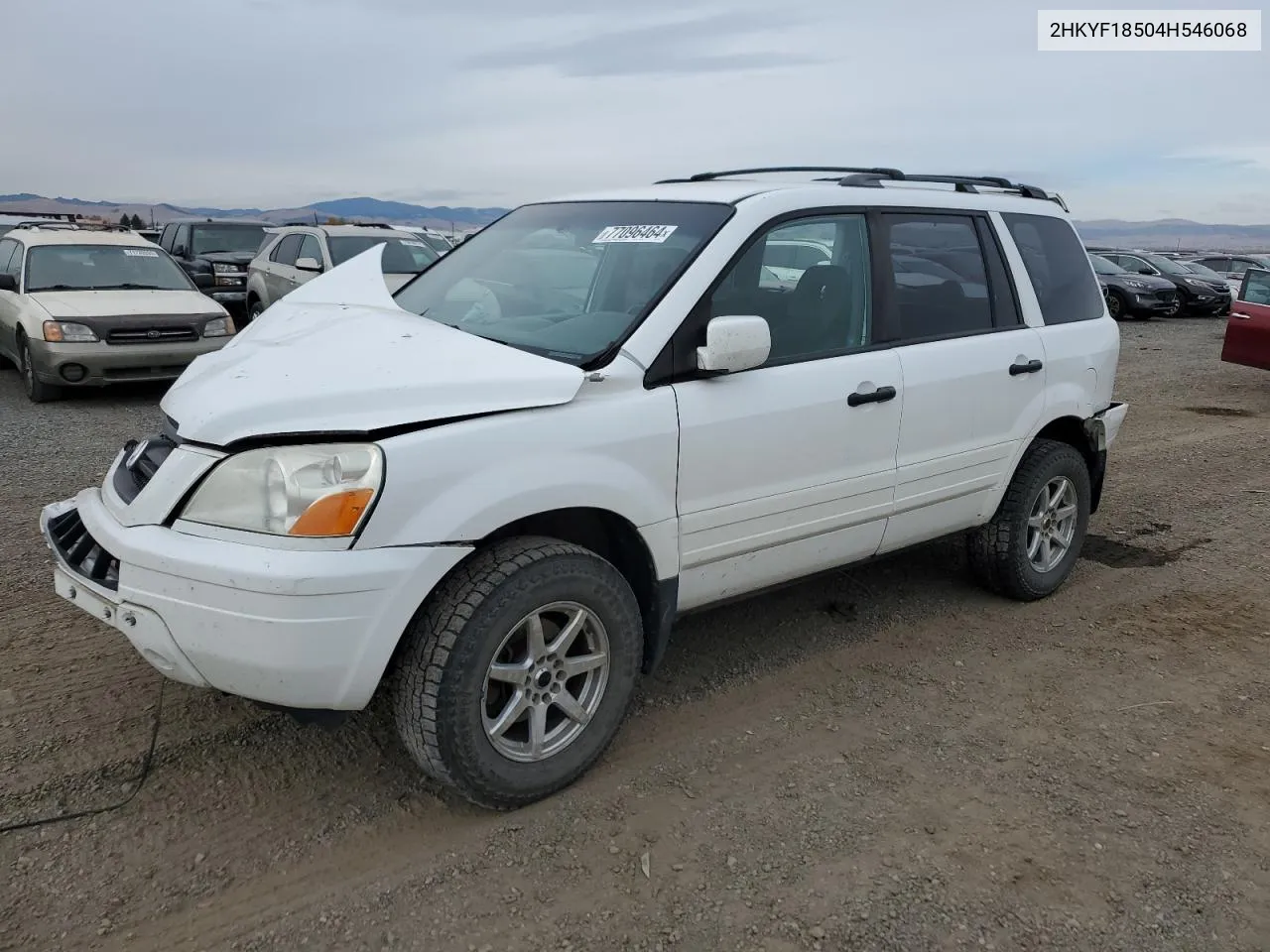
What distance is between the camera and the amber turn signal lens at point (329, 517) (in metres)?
2.54

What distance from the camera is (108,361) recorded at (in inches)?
351

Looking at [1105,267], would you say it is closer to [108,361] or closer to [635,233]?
[108,361]

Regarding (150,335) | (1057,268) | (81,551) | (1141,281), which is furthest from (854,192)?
(1141,281)

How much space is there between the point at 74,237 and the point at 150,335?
7.15 feet

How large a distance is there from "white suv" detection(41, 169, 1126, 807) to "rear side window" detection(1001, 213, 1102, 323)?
10cm

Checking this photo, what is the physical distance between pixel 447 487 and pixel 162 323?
7.72 metres

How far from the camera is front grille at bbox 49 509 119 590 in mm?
2809

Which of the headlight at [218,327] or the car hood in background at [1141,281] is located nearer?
the headlight at [218,327]

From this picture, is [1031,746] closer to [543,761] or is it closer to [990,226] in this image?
[543,761]

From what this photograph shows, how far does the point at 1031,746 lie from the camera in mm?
3424

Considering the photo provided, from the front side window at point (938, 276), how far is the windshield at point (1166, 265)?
808 inches

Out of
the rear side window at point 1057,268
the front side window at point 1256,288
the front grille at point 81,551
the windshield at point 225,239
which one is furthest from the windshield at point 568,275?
the windshield at point 225,239

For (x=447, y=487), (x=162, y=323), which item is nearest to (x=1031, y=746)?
(x=447, y=487)

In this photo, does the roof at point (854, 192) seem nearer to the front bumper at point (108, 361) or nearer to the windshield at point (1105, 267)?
the front bumper at point (108, 361)
